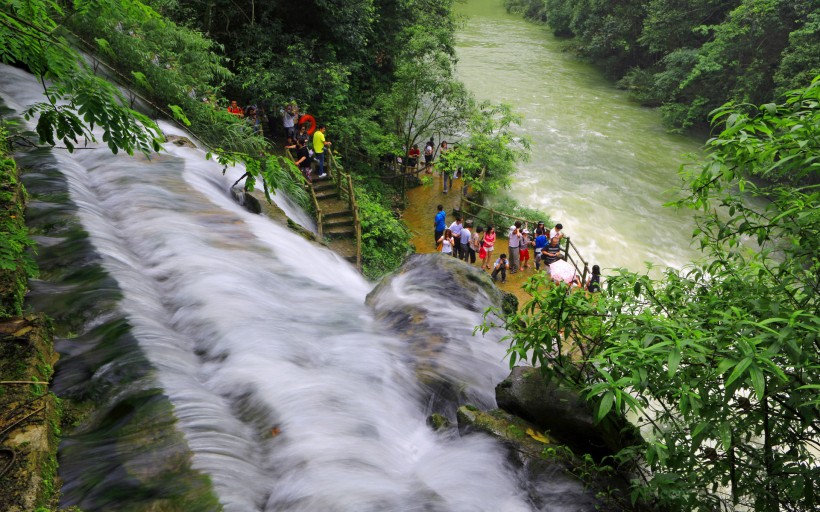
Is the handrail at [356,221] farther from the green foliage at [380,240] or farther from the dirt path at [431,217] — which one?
the dirt path at [431,217]

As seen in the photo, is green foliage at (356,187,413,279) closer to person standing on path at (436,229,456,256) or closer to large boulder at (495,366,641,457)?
person standing on path at (436,229,456,256)

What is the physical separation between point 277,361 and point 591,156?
18.1 meters

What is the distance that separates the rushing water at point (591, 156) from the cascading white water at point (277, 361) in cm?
781

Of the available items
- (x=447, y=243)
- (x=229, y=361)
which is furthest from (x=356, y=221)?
(x=229, y=361)

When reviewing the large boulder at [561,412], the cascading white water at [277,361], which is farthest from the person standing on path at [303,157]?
the large boulder at [561,412]

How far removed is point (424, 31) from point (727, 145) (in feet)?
51.6

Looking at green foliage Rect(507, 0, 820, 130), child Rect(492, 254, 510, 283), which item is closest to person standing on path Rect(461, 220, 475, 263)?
child Rect(492, 254, 510, 283)

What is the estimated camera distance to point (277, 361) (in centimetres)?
555

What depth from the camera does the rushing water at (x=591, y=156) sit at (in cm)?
1598

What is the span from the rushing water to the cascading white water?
7813mm

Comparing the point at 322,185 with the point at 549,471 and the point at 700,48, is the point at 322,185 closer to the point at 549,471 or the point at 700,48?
the point at 549,471

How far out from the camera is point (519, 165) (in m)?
20.6

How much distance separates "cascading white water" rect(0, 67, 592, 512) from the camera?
4398mm

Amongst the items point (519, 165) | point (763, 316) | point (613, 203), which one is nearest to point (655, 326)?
point (763, 316)
